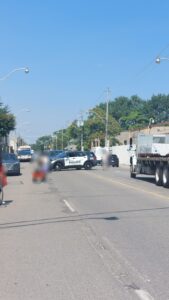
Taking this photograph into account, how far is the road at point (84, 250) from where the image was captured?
729 centimetres

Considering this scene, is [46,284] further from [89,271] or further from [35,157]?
[35,157]

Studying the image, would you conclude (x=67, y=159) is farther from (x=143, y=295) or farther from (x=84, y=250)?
(x=143, y=295)

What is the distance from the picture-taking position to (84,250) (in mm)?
10484

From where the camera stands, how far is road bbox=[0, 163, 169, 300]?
287 inches

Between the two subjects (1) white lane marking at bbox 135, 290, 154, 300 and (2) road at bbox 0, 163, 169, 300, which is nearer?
(1) white lane marking at bbox 135, 290, 154, 300

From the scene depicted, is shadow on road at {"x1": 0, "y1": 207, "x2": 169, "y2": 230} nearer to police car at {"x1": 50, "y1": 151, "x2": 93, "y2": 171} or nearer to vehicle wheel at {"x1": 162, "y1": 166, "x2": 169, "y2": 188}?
police car at {"x1": 50, "y1": 151, "x2": 93, "y2": 171}

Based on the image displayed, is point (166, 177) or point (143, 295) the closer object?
point (143, 295)

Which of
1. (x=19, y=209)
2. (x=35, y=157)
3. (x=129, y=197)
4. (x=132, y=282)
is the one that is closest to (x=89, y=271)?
(x=132, y=282)

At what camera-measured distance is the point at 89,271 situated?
8.50 meters

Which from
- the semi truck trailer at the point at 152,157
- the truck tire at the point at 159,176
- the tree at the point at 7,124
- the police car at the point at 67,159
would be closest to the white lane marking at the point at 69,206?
the police car at the point at 67,159

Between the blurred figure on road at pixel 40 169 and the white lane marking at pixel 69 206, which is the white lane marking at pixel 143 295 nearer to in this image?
the blurred figure on road at pixel 40 169

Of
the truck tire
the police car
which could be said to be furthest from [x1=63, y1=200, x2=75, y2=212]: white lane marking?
the truck tire

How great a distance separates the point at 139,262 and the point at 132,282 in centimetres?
151

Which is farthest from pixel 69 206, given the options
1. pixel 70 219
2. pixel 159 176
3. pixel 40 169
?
pixel 40 169
